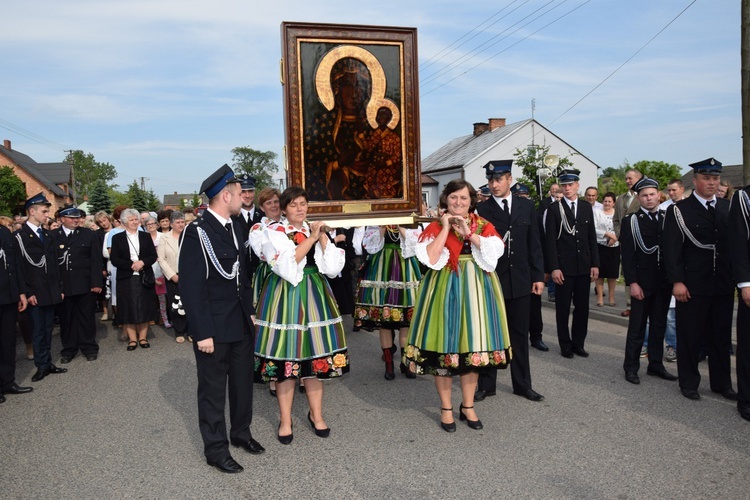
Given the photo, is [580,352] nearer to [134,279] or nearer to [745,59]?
[745,59]

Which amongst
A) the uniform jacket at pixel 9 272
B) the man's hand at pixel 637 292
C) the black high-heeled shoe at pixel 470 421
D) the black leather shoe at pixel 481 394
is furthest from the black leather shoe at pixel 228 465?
the man's hand at pixel 637 292

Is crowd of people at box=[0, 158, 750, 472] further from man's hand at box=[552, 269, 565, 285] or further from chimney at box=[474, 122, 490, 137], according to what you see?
chimney at box=[474, 122, 490, 137]

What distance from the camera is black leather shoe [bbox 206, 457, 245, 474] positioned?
13.9 ft

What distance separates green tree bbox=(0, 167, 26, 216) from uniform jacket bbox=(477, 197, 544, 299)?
→ 36765mm

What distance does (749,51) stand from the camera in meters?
8.98

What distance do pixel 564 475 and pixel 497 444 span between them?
686 millimetres

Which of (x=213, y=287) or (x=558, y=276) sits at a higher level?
(x=213, y=287)

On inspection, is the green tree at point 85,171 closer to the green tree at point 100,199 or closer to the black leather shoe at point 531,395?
the green tree at point 100,199

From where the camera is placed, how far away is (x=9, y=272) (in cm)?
648

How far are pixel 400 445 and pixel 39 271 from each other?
5263 millimetres

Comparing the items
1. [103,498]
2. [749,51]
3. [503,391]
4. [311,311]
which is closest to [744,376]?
[503,391]

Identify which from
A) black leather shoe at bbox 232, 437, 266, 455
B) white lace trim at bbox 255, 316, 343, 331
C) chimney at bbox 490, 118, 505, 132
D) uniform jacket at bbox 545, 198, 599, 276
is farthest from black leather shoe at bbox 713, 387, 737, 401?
chimney at bbox 490, 118, 505, 132

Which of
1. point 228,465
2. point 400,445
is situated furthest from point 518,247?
point 228,465

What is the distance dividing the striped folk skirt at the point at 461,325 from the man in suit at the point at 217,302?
139 centimetres
